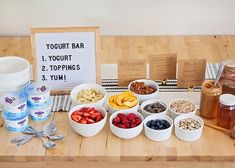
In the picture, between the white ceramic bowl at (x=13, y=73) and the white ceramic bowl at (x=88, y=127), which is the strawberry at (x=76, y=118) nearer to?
the white ceramic bowl at (x=88, y=127)

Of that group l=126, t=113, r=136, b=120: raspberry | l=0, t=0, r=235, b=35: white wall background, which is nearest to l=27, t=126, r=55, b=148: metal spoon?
l=126, t=113, r=136, b=120: raspberry

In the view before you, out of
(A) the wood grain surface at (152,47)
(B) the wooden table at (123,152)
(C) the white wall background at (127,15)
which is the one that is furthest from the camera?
(C) the white wall background at (127,15)

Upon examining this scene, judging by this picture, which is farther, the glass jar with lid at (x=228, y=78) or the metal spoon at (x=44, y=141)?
the glass jar with lid at (x=228, y=78)

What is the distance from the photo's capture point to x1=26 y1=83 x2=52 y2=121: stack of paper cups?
1.67 meters

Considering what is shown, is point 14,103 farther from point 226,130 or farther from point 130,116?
point 226,130

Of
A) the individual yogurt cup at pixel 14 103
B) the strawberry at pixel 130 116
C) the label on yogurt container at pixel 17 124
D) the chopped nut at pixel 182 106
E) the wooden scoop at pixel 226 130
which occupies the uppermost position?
the individual yogurt cup at pixel 14 103

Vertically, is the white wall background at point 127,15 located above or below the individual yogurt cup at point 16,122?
above

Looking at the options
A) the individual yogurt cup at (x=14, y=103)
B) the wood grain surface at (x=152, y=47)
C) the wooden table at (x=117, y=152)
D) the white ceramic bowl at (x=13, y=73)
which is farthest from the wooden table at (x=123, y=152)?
the wood grain surface at (x=152, y=47)

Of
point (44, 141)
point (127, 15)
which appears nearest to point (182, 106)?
point (44, 141)

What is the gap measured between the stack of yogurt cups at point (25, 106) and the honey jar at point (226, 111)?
0.65 m

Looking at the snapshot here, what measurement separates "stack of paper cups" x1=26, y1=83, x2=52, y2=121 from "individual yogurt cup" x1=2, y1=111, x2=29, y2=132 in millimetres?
43

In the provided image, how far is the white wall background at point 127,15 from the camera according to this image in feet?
10.0

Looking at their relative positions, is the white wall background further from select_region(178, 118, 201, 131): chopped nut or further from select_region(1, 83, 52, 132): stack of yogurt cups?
select_region(178, 118, 201, 131): chopped nut

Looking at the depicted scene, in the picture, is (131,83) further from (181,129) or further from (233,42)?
(233,42)
